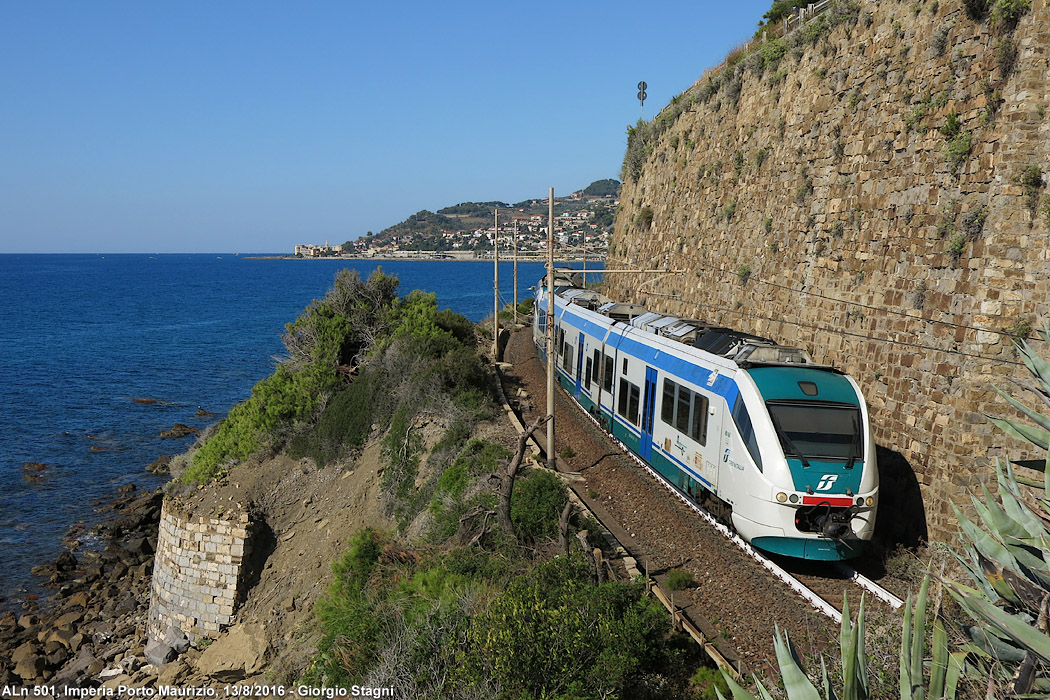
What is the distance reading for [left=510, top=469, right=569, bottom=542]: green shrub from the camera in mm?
13297

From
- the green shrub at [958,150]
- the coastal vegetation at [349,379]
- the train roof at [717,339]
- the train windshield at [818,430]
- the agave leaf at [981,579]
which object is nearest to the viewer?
the agave leaf at [981,579]

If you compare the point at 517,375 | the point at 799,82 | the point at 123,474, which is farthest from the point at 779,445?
the point at 123,474

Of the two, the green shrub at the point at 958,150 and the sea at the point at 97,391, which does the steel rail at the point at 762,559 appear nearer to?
the green shrub at the point at 958,150

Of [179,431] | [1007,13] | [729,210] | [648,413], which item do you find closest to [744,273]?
[729,210]

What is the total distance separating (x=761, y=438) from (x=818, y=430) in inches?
32.8

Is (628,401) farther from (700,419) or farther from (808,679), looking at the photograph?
(808,679)

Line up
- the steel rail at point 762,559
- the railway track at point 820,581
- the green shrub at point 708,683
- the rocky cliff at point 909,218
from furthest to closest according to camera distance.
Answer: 1. the rocky cliff at point 909,218
2. the railway track at point 820,581
3. the steel rail at point 762,559
4. the green shrub at point 708,683

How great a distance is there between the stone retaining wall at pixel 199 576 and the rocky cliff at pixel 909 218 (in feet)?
47.0

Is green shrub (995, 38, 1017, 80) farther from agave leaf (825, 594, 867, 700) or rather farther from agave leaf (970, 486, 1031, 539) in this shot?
agave leaf (825, 594, 867, 700)

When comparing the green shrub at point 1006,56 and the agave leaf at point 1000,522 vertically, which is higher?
the green shrub at point 1006,56

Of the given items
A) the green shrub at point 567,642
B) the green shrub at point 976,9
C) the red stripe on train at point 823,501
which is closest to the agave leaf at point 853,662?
the green shrub at point 567,642

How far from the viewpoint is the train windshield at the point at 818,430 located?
36.4 feet

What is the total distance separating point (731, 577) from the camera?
11.3 meters

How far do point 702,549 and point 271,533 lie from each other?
12692 millimetres
